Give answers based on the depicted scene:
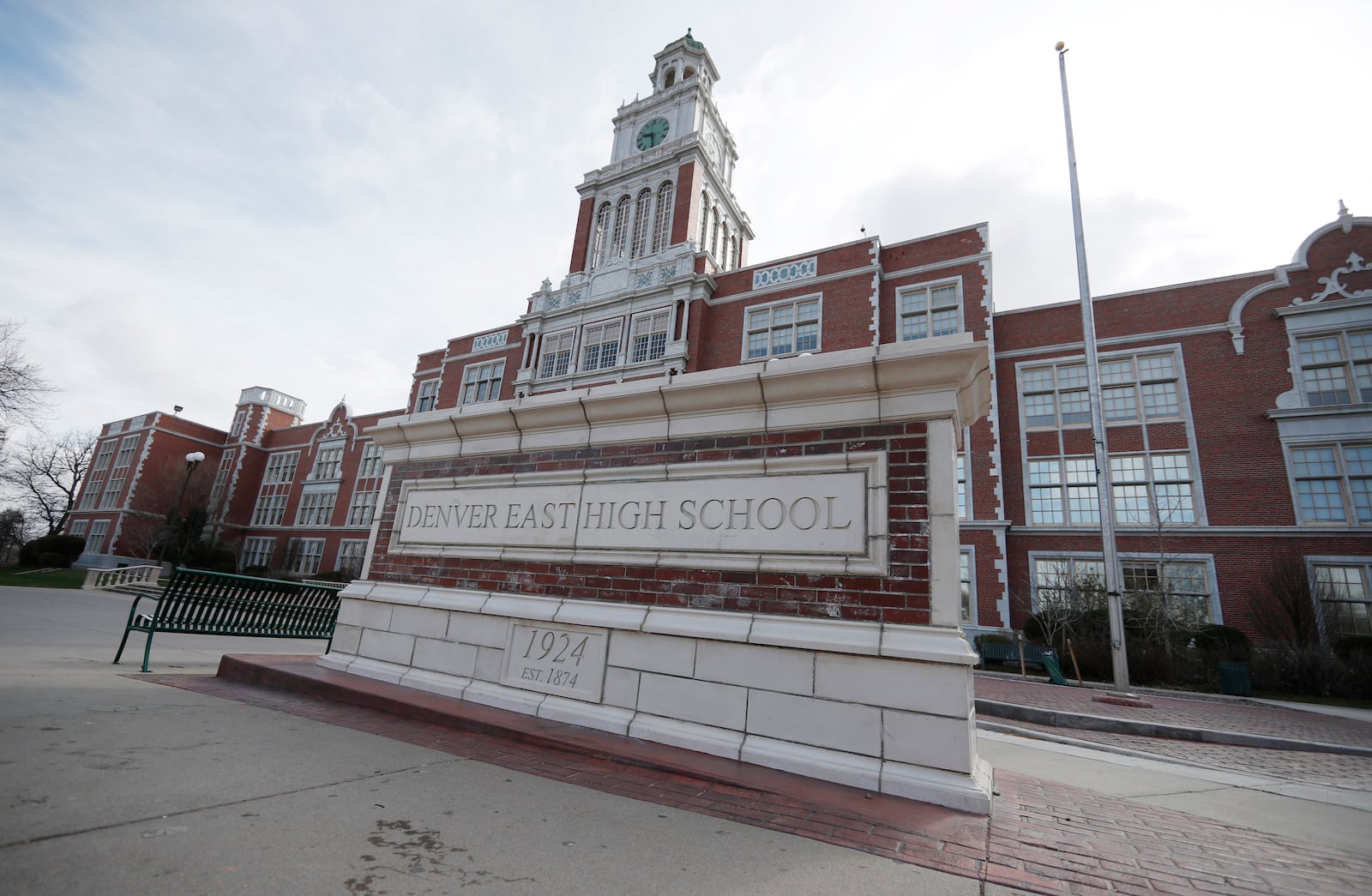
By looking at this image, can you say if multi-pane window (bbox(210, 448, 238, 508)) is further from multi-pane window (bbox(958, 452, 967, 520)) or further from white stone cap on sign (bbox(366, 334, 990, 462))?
white stone cap on sign (bbox(366, 334, 990, 462))

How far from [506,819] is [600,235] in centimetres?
2742

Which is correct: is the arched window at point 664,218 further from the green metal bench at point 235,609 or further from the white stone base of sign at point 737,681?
the white stone base of sign at point 737,681

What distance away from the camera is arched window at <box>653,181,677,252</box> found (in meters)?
25.3

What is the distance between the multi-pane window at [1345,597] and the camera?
1481 cm

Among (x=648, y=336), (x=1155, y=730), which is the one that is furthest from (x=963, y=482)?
(x=648, y=336)

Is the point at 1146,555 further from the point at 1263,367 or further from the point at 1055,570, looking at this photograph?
the point at 1263,367

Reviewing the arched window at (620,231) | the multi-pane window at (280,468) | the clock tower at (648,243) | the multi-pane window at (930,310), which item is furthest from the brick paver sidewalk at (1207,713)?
the multi-pane window at (280,468)

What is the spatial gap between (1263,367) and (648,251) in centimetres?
2093

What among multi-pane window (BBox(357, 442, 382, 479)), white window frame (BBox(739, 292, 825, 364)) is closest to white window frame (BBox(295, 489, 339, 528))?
multi-pane window (BBox(357, 442, 382, 479))

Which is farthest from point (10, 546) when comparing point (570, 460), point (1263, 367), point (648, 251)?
point (1263, 367)

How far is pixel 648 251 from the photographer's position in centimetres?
2533

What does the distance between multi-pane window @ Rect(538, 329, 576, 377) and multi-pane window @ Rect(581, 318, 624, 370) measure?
0.75 m

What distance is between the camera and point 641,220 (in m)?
26.3

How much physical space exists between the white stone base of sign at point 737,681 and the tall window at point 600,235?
Answer: 23822 millimetres
